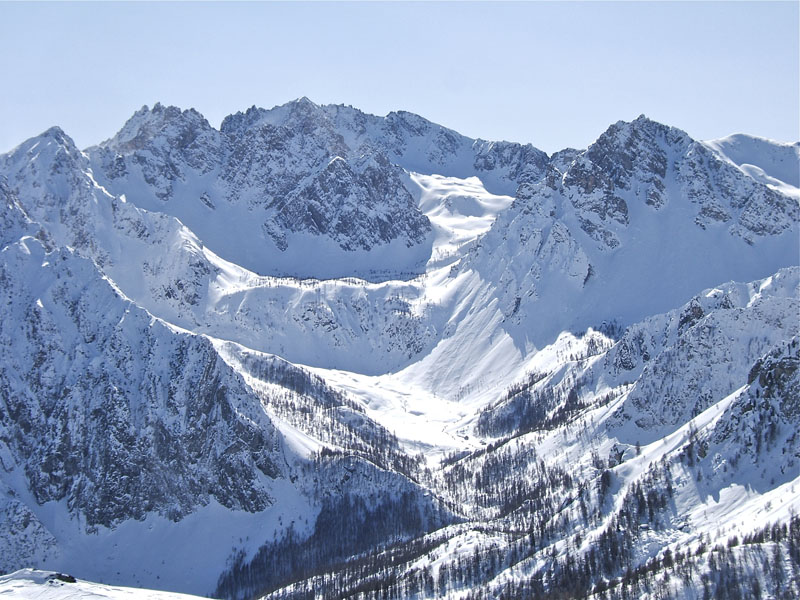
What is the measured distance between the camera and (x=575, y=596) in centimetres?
19738

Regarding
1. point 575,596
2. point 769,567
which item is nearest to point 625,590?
point 575,596

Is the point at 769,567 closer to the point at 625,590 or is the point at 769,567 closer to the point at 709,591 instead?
the point at 709,591

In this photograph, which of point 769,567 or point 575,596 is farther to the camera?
point 575,596

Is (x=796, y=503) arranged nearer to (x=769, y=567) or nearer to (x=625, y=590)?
(x=769, y=567)

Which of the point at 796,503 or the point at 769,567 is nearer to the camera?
the point at 769,567

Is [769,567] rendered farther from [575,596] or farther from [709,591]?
[575,596]

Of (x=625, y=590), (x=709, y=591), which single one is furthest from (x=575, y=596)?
(x=709, y=591)

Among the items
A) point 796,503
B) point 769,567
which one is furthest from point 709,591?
point 796,503

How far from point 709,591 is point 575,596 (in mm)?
26760

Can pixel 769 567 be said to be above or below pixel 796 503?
below

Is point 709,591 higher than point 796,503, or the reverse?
point 796,503

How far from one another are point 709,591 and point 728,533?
21.8 metres

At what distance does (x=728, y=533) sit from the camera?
198 metres

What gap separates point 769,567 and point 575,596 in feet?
117
